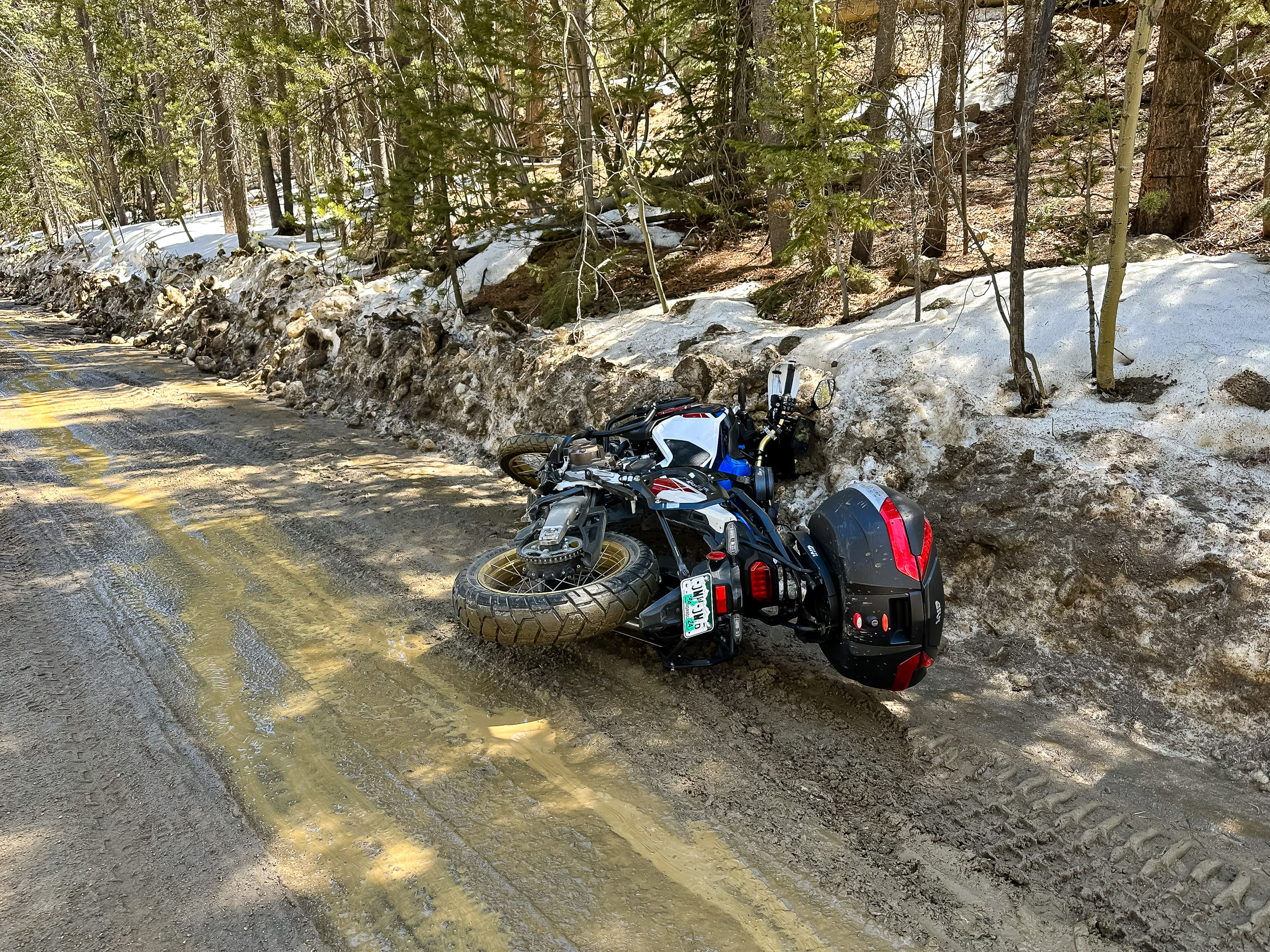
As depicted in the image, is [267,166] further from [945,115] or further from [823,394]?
[823,394]

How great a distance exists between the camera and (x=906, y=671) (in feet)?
12.4

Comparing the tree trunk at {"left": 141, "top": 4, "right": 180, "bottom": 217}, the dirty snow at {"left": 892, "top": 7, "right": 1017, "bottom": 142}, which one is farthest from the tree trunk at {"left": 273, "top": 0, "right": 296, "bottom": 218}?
the dirty snow at {"left": 892, "top": 7, "right": 1017, "bottom": 142}

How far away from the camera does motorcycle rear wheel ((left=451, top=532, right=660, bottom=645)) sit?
414 cm

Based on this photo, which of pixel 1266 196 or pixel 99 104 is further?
pixel 99 104

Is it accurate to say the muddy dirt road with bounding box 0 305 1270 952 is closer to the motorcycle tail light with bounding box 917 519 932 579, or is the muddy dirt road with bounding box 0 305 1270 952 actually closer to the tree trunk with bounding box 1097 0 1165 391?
the motorcycle tail light with bounding box 917 519 932 579

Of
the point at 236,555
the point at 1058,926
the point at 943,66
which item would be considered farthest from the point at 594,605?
the point at 943,66

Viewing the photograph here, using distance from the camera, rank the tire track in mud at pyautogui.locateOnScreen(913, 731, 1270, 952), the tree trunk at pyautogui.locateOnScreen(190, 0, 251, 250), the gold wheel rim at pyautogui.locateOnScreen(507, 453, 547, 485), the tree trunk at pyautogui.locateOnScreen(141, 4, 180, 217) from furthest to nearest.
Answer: the tree trunk at pyautogui.locateOnScreen(141, 4, 180, 217) < the tree trunk at pyautogui.locateOnScreen(190, 0, 251, 250) < the gold wheel rim at pyautogui.locateOnScreen(507, 453, 547, 485) < the tire track in mud at pyautogui.locateOnScreen(913, 731, 1270, 952)

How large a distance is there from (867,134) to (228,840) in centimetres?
997

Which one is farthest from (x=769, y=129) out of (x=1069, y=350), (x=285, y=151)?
(x=285, y=151)

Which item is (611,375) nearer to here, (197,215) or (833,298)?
(833,298)

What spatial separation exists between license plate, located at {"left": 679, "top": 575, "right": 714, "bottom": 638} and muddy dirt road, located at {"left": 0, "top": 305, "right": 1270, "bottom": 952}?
0.52 meters

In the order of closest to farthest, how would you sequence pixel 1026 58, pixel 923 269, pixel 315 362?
pixel 1026 58, pixel 923 269, pixel 315 362

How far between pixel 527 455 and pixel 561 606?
9.49ft

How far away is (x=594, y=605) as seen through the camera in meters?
4.16
